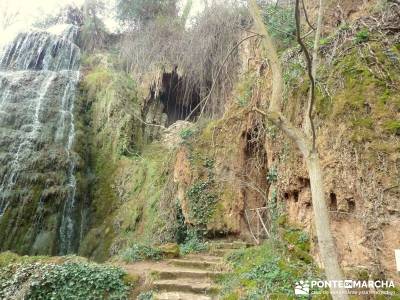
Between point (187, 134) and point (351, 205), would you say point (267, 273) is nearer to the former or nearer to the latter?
point (351, 205)

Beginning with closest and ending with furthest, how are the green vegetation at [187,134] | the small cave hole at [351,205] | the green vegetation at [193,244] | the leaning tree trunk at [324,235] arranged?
the leaning tree trunk at [324,235]
the small cave hole at [351,205]
the green vegetation at [193,244]
the green vegetation at [187,134]

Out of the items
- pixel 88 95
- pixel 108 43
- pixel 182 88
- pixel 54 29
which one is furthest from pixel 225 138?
pixel 54 29

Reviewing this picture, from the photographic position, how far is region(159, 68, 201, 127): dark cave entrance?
13.5 m

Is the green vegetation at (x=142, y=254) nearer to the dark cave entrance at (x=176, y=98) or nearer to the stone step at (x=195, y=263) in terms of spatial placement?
the stone step at (x=195, y=263)

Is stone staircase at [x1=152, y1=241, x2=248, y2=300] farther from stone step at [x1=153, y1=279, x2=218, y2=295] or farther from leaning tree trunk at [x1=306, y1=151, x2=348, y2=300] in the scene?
leaning tree trunk at [x1=306, y1=151, x2=348, y2=300]

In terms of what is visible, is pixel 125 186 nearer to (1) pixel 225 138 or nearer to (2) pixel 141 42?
(1) pixel 225 138

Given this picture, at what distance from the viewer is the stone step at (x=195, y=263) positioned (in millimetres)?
6436

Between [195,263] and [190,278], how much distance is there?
555 mm

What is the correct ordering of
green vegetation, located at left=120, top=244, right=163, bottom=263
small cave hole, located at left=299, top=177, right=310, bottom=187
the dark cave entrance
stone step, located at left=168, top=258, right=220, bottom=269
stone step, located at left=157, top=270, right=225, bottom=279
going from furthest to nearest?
the dark cave entrance, green vegetation, located at left=120, top=244, right=163, bottom=263, stone step, located at left=168, top=258, right=220, bottom=269, stone step, located at left=157, top=270, right=225, bottom=279, small cave hole, located at left=299, top=177, right=310, bottom=187

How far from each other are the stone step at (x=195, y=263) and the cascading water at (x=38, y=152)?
190 inches

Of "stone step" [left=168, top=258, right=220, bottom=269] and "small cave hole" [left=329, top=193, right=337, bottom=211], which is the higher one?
"small cave hole" [left=329, top=193, right=337, bottom=211]

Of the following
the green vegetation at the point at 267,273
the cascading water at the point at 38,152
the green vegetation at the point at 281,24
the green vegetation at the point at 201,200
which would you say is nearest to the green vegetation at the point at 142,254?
the green vegetation at the point at 201,200

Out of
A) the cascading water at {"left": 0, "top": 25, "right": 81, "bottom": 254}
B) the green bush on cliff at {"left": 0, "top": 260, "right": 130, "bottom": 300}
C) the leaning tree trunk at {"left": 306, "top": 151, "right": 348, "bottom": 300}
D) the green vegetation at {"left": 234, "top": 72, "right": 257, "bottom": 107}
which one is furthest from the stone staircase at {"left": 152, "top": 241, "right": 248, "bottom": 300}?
the cascading water at {"left": 0, "top": 25, "right": 81, "bottom": 254}

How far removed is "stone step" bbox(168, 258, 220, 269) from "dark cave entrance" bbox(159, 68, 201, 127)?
741 centimetres
